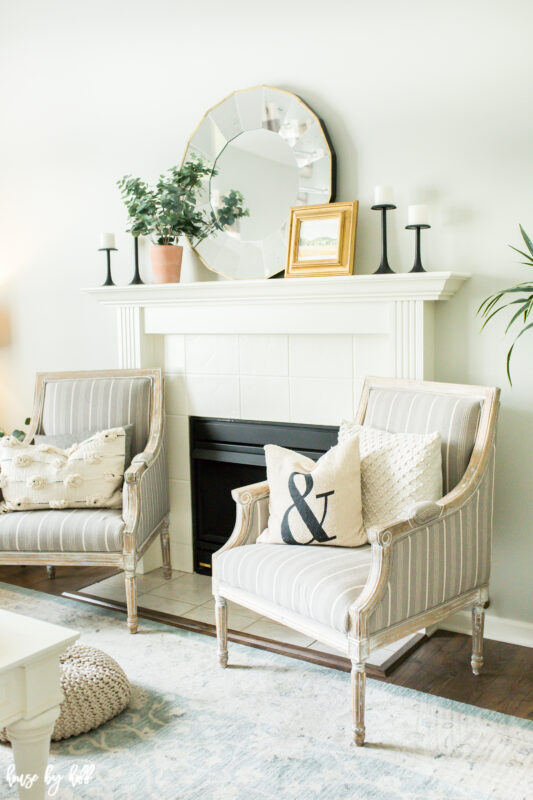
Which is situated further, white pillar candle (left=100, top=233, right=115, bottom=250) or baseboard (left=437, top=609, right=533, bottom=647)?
white pillar candle (left=100, top=233, right=115, bottom=250)

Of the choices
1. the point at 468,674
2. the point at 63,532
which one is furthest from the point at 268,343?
the point at 468,674

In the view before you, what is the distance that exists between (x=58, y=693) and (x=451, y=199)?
209 cm

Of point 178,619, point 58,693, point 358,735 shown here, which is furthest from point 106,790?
point 178,619

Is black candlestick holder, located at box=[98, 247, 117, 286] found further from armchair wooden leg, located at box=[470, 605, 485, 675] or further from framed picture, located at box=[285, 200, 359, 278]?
armchair wooden leg, located at box=[470, 605, 485, 675]

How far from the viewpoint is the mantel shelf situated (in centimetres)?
275

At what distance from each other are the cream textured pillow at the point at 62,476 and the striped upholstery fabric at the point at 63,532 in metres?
0.06

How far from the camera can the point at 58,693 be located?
5.83 feet

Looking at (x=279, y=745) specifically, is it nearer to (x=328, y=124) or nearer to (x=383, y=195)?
(x=383, y=195)

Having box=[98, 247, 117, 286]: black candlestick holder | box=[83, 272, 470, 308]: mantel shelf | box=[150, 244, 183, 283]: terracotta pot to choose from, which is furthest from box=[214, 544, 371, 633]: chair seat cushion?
box=[98, 247, 117, 286]: black candlestick holder

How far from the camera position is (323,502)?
2477 mm

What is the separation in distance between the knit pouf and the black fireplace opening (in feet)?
3.99

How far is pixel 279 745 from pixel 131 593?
3.16 ft

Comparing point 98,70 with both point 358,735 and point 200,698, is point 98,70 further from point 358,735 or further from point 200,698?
point 358,735

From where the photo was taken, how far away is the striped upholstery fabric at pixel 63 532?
2936 mm
